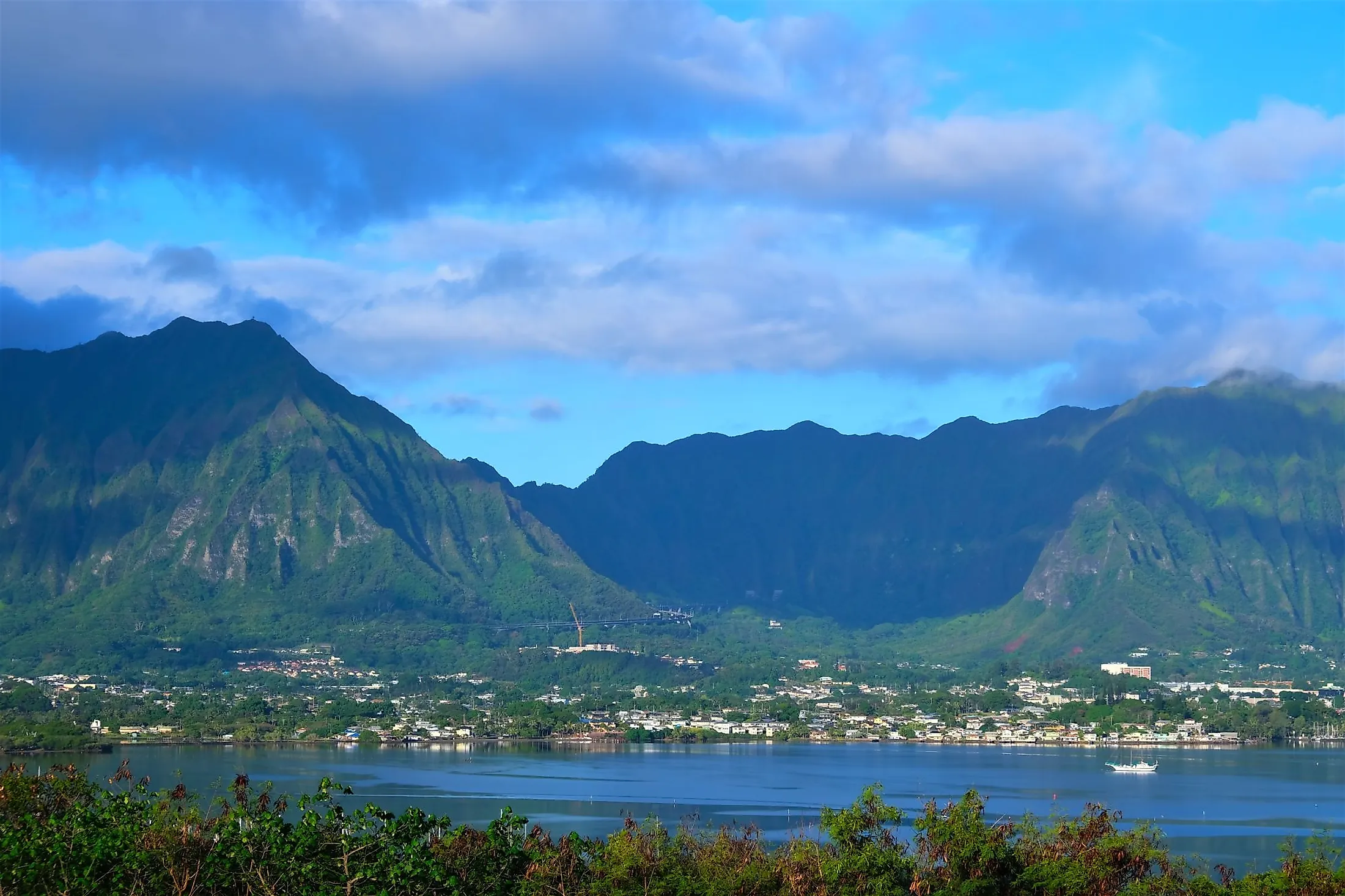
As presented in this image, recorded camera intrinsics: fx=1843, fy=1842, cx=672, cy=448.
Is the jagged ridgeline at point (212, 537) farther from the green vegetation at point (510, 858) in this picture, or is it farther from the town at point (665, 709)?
the green vegetation at point (510, 858)

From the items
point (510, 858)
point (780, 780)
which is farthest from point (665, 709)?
point (510, 858)

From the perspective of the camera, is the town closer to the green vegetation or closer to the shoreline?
the shoreline

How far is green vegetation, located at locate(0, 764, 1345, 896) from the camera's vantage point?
31266 millimetres

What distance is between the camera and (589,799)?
75.4m

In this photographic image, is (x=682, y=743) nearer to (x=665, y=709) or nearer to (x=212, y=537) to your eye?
(x=665, y=709)

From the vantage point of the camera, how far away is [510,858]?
114 feet

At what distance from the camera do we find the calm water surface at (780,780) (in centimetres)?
6894

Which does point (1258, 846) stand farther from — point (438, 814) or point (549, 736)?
point (549, 736)

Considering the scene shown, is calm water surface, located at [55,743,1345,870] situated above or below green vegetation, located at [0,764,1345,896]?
below

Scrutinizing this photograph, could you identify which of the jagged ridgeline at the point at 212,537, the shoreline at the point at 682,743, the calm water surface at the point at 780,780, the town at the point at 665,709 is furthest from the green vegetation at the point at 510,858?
the jagged ridgeline at the point at 212,537

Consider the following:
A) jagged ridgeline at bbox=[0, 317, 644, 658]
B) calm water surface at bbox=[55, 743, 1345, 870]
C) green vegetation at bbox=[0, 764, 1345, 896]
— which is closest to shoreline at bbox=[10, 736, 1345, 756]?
calm water surface at bbox=[55, 743, 1345, 870]

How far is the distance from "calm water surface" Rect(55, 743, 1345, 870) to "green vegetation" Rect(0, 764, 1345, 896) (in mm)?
18787

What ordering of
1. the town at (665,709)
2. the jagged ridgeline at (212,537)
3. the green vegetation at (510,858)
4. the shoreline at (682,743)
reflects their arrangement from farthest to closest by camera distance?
the jagged ridgeline at (212,537) → the town at (665,709) → the shoreline at (682,743) → the green vegetation at (510,858)

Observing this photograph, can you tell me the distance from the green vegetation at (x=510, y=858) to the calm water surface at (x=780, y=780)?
18.8 metres
